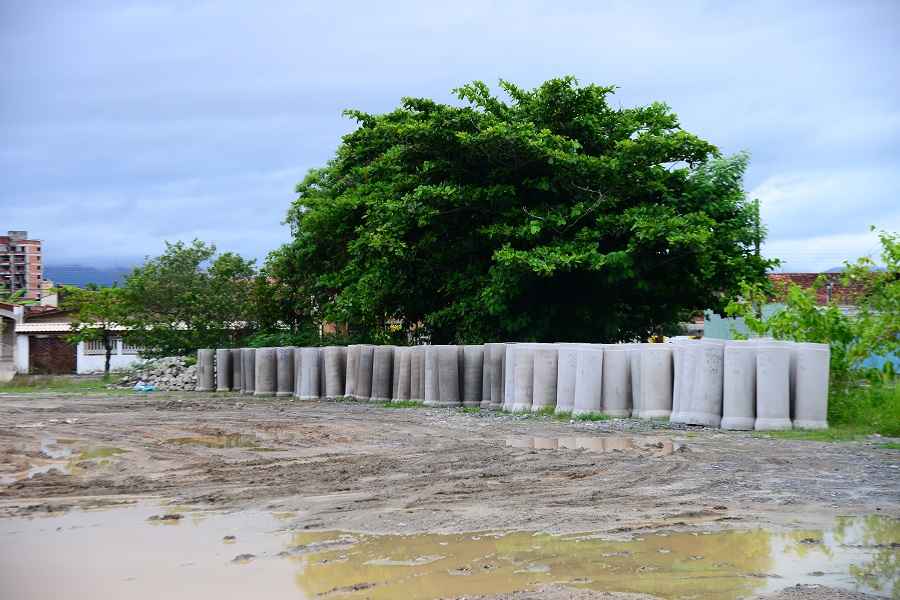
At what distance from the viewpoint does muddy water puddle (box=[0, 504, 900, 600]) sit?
682 centimetres

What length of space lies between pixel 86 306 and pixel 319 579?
41547 mm

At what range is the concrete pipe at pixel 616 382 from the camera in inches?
734

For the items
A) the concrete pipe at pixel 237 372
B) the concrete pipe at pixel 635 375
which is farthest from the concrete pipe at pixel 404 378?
the concrete pipe at pixel 237 372

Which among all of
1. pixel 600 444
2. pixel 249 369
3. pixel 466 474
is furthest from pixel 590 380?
pixel 249 369

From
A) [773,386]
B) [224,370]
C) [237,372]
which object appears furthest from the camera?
[224,370]

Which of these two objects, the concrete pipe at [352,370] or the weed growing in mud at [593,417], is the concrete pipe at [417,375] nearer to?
the concrete pipe at [352,370]

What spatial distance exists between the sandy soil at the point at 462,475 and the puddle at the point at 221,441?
108 millimetres

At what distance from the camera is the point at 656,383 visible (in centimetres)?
1805

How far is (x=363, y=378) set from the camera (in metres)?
26.3

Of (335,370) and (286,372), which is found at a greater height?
(335,370)

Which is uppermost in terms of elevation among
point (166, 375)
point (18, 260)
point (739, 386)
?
point (18, 260)

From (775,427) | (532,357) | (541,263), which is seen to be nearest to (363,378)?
(541,263)

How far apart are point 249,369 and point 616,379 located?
51.6ft

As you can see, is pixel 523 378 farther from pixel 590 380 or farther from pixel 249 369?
pixel 249 369
